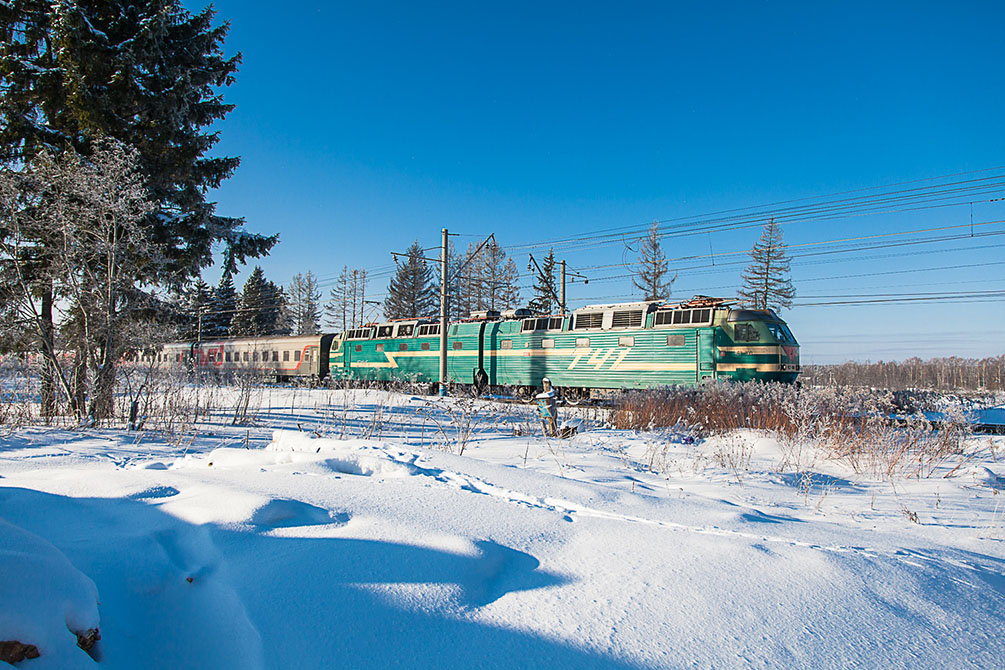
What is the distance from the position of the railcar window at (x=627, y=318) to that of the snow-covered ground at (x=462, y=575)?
12927 millimetres

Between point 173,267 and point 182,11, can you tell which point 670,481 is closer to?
point 173,267

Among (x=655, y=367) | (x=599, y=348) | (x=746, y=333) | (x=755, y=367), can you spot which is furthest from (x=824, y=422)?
(x=599, y=348)

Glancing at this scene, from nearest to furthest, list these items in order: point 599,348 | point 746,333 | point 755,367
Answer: point 755,367
point 746,333
point 599,348

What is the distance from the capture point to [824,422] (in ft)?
26.5

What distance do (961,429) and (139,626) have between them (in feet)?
33.5

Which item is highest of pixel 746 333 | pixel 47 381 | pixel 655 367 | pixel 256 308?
pixel 256 308

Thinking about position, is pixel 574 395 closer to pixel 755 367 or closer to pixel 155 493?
pixel 755 367

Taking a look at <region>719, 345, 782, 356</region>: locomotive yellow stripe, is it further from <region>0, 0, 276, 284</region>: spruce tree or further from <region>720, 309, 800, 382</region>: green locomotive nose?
<region>0, 0, 276, 284</region>: spruce tree

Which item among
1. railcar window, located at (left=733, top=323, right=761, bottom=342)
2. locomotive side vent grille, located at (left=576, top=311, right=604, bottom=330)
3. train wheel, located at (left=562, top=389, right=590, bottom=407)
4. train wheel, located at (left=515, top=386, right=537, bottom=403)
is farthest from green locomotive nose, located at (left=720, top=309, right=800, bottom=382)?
train wheel, located at (left=515, top=386, right=537, bottom=403)

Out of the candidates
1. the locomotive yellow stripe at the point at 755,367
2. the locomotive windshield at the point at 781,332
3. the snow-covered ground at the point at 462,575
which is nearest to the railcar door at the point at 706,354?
the locomotive yellow stripe at the point at 755,367

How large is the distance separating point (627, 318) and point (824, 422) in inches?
372

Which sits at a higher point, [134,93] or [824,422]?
[134,93]

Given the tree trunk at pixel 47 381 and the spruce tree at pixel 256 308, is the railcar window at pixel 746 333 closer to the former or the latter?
the tree trunk at pixel 47 381

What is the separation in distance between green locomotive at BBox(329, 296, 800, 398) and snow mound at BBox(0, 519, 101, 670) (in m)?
15.2
